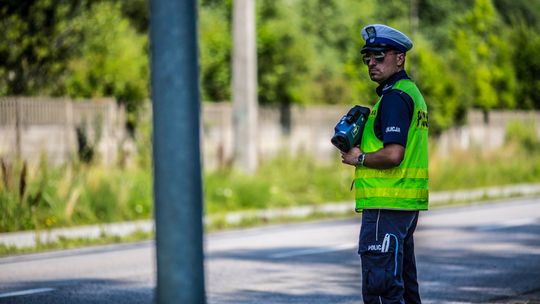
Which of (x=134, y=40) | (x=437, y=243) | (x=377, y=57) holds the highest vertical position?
(x=134, y=40)

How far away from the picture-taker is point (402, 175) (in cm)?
589

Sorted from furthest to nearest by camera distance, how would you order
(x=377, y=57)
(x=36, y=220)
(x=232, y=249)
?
(x=36, y=220)
(x=232, y=249)
(x=377, y=57)

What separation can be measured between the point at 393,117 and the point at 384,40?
16.7 inches

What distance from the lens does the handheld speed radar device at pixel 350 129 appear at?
5.95 meters

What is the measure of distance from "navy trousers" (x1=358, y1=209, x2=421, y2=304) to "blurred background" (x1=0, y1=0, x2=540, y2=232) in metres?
1.58

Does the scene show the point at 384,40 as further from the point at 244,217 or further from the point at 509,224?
the point at 244,217

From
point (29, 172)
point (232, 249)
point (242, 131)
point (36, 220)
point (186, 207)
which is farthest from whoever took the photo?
point (242, 131)

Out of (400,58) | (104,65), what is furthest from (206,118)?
(400,58)

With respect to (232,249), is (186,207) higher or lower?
higher

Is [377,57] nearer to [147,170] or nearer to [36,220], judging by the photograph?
[36,220]

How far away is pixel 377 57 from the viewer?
19.9 feet

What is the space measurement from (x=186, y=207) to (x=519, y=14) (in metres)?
78.3

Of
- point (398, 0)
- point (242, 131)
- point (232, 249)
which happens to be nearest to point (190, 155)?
point (232, 249)

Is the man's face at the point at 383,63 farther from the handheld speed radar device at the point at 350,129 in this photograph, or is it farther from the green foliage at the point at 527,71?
the green foliage at the point at 527,71
